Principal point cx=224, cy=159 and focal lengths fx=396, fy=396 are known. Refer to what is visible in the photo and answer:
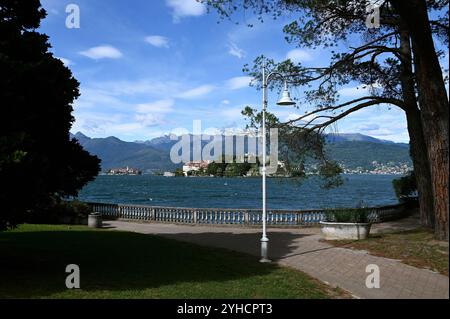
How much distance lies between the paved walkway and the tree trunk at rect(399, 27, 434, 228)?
5.09m

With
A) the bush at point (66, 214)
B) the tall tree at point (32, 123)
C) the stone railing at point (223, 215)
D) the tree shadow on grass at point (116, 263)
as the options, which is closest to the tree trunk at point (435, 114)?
the tree shadow on grass at point (116, 263)

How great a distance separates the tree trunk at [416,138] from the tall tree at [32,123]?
14457 mm

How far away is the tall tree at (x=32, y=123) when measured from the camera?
830 centimetres

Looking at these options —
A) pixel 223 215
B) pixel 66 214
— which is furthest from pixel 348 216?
pixel 66 214

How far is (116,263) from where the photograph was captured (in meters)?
11.6

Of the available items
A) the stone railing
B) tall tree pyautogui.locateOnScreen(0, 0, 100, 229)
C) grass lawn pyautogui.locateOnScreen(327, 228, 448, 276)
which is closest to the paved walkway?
grass lawn pyautogui.locateOnScreen(327, 228, 448, 276)

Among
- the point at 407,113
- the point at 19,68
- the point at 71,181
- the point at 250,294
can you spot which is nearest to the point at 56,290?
the point at 71,181

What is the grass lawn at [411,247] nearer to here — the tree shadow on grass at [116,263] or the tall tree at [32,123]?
the tree shadow on grass at [116,263]

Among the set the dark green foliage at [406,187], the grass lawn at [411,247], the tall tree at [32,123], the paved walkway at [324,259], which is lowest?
the paved walkway at [324,259]

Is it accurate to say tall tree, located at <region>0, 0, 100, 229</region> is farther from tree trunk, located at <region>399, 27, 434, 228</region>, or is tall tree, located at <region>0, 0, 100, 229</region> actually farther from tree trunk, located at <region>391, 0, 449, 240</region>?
tree trunk, located at <region>399, 27, 434, 228</region>

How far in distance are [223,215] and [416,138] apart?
433 inches

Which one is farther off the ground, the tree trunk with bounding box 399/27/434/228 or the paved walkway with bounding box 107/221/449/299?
the tree trunk with bounding box 399/27/434/228

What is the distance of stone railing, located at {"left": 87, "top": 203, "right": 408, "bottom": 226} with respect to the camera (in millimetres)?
21875
